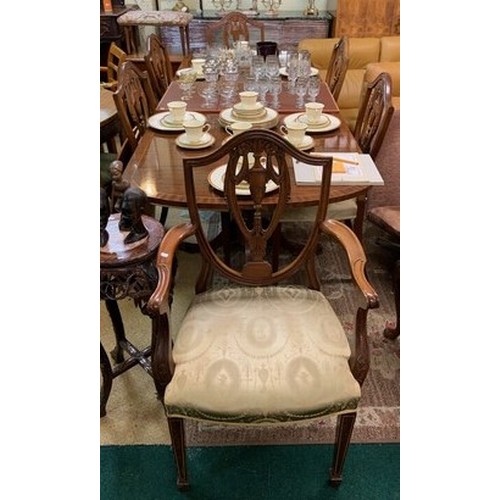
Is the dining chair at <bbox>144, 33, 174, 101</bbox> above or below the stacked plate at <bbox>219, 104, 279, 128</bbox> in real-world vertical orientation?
above

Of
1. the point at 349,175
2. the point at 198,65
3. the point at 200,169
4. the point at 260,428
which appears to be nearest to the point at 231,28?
the point at 198,65

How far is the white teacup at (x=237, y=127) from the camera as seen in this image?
5.96 ft

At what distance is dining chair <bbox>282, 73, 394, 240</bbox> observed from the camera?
1.83m

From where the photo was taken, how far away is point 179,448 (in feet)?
4.30

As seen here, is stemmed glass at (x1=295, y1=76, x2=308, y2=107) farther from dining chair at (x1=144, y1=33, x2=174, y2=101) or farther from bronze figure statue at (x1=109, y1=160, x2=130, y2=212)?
bronze figure statue at (x1=109, y1=160, x2=130, y2=212)

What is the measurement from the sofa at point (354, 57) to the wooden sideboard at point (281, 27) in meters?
0.39

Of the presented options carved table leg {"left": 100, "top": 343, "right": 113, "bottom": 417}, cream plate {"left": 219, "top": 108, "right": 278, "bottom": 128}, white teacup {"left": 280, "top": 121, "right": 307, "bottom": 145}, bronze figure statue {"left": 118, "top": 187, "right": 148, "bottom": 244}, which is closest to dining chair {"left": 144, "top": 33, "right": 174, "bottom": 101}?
cream plate {"left": 219, "top": 108, "right": 278, "bottom": 128}

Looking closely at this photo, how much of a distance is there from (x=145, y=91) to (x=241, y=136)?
4.49 ft

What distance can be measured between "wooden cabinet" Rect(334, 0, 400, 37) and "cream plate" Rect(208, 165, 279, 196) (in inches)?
132

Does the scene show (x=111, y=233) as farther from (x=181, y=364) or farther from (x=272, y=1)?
(x=272, y=1)

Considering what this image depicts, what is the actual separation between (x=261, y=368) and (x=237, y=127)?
1045mm

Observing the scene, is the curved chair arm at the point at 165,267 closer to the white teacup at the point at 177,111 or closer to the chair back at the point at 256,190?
the chair back at the point at 256,190

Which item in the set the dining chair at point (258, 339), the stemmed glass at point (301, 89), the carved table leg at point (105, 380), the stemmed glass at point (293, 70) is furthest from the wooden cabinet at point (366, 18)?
the carved table leg at point (105, 380)

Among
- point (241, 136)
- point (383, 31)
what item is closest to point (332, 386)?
point (241, 136)
